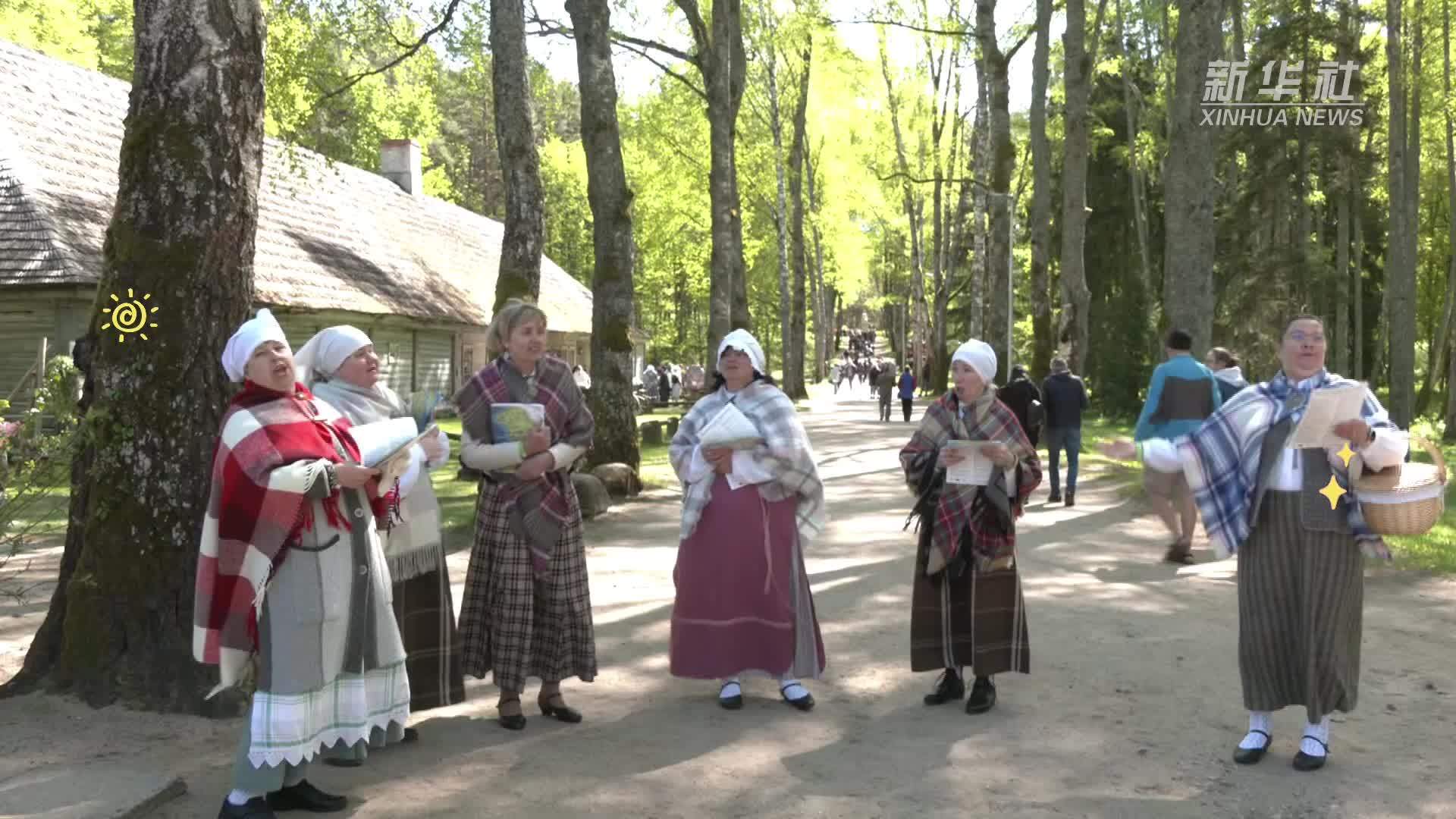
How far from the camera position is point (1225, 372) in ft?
37.4

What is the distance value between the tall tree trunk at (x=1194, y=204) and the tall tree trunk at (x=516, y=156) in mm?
7585

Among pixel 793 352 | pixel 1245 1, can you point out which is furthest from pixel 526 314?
pixel 793 352

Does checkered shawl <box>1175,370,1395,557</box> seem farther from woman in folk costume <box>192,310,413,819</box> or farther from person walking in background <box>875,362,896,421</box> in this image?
person walking in background <box>875,362,896,421</box>

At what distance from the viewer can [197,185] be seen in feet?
19.3

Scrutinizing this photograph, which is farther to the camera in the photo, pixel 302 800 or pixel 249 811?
pixel 302 800

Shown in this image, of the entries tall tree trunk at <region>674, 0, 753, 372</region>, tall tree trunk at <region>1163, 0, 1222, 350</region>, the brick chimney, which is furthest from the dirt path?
the brick chimney

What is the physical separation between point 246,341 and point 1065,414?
11907mm

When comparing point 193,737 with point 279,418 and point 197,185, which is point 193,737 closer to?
point 279,418

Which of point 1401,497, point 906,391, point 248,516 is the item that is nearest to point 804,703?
point 1401,497

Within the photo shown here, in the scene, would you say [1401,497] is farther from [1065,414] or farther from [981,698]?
[1065,414]

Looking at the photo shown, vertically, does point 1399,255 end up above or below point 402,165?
below

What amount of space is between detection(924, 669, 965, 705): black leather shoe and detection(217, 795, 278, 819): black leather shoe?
10.8 feet

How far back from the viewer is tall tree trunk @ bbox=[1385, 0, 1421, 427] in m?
22.0

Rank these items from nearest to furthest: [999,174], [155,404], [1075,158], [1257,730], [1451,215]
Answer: [1257,730] < [155,404] < [1075,158] < [999,174] < [1451,215]
